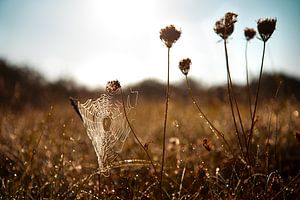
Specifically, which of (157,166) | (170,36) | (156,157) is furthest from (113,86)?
(156,157)

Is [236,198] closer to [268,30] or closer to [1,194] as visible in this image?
[268,30]

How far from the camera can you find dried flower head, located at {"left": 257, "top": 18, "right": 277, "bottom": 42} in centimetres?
174

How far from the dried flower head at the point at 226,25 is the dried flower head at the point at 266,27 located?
0.36 ft

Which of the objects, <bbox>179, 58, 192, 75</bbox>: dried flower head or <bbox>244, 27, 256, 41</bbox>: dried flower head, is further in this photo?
<bbox>244, 27, 256, 41</bbox>: dried flower head

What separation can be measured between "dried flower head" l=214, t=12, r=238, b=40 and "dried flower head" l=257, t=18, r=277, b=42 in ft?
0.36

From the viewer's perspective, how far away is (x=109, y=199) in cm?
192

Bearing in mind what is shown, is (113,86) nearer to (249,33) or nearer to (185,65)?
(185,65)

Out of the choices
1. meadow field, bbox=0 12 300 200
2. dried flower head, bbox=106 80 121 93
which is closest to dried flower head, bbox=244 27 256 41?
meadow field, bbox=0 12 300 200

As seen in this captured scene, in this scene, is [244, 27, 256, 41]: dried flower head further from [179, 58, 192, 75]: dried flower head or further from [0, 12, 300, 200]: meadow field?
[179, 58, 192, 75]: dried flower head

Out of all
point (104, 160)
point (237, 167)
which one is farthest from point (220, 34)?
point (237, 167)

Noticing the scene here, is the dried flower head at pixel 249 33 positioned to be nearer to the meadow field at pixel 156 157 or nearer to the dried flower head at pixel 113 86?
the meadow field at pixel 156 157

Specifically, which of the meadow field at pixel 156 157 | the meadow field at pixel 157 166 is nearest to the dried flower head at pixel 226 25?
the meadow field at pixel 156 157

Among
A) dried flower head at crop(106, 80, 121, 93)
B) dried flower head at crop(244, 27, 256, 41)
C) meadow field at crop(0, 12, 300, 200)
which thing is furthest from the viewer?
dried flower head at crop(244, 27, 256, 41)

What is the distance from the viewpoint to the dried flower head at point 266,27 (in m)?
1.74
